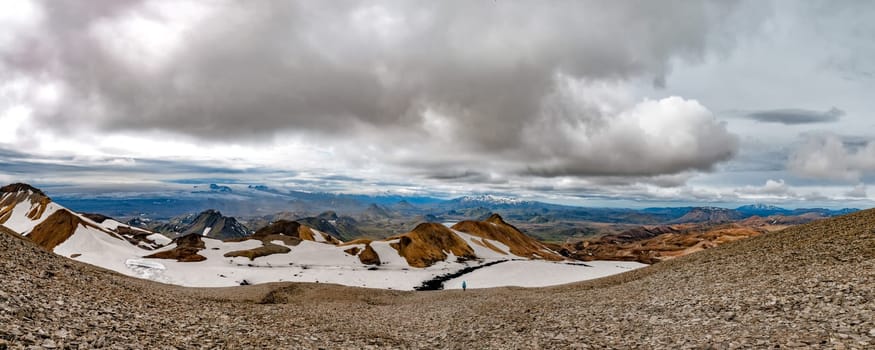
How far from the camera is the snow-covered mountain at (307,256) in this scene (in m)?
80.1

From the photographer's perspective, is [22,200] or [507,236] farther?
[22,200]

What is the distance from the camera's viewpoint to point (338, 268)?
9212cm

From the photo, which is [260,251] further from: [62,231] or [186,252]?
[62,231]

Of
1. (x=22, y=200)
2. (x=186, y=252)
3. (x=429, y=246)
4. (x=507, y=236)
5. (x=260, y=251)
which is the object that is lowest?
(x=186, y=252)

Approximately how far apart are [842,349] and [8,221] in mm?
249549

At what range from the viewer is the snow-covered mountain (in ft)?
263

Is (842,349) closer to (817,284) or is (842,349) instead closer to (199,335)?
(817,284)

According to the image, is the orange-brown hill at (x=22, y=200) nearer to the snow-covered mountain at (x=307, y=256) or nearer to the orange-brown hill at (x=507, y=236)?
the snow-covered mountain at (x=307, y=256)

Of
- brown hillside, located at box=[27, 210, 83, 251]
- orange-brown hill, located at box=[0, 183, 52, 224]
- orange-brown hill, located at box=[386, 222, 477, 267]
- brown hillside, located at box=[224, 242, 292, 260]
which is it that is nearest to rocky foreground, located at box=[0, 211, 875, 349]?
brown hillside, located at box=[224, 242, 292, 260]

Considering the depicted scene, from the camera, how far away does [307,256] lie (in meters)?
102

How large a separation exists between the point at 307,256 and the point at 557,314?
86928 mm

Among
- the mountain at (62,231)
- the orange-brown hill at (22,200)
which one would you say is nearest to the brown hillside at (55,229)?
the mountain at (62,231)

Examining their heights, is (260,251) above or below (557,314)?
below

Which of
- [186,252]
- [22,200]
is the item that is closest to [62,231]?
[186,252]
